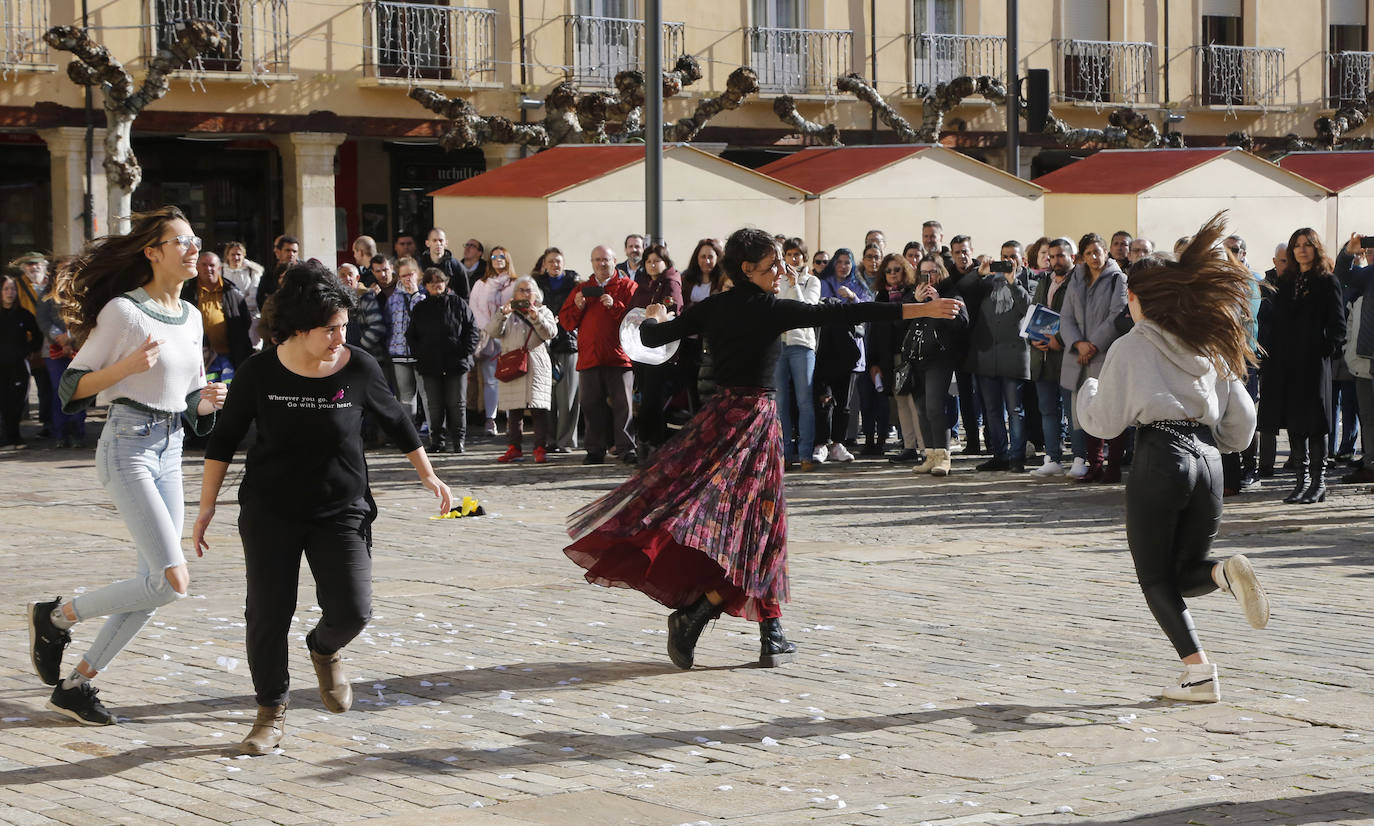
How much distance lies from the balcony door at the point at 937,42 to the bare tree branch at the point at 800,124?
9.32 feet

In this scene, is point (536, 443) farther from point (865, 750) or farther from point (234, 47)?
point (234, 47)

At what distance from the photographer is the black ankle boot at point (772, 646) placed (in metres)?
8.22

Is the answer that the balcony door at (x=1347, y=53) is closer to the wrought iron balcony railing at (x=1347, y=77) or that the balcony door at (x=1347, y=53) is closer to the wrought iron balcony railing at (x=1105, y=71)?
the wrought iron balcony railing at (x=1347, y=77)

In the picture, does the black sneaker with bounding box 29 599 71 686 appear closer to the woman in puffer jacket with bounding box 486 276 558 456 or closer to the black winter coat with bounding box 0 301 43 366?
the woman in puffer jacket with bounding box 486 276 558 456

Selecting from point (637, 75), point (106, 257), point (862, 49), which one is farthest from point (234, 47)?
point (106, 257)

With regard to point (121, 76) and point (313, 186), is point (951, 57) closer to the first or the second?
point (313, 186)

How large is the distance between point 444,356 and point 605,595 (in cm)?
768

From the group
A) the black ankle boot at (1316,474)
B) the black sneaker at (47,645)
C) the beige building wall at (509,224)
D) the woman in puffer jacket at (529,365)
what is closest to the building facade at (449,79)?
the beige building wall at (509,224)

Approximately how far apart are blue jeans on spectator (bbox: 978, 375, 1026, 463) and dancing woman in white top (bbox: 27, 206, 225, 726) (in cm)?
926

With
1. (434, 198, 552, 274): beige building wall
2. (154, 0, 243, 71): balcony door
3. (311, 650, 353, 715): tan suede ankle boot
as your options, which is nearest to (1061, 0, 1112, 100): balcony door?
(154, 0, 243, 71): balcony door

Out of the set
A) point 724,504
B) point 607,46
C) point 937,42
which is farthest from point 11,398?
point 937,42

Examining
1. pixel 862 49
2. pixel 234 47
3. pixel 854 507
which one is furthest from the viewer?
pixel 862 49

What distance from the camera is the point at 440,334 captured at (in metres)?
17.6

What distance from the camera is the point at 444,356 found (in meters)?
17.6
